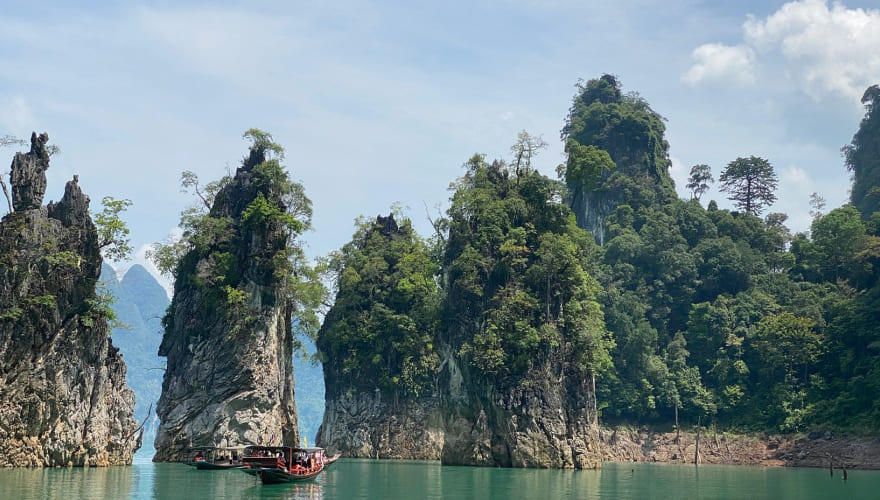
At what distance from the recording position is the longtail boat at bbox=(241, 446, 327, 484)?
4134 cm

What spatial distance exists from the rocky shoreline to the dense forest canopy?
1462 mm

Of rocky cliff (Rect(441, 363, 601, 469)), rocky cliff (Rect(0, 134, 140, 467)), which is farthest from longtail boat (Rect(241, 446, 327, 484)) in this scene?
rocky cliff (Rect(441, 363, 601, 469))

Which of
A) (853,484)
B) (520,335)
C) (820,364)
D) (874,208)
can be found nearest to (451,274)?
(520,335)

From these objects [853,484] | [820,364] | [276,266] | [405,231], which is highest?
[405,231]

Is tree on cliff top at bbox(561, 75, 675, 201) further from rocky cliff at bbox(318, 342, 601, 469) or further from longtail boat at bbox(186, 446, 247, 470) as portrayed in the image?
longtail boat at bbox(186, 446, 247, 470)

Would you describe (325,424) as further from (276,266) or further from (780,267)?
(780,267)

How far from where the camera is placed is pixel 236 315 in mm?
59094

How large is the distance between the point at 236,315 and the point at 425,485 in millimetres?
22840

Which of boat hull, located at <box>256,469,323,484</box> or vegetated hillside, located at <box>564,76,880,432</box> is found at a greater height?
vegetated hillside, located at <box>564,76,880,432</box>

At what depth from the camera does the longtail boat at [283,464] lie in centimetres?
4134

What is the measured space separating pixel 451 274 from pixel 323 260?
24619 millimetres

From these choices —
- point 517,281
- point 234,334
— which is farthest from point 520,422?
point 234,334

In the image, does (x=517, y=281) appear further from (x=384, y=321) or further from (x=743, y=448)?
(x=743, y=448)

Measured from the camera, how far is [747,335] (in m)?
79.6
